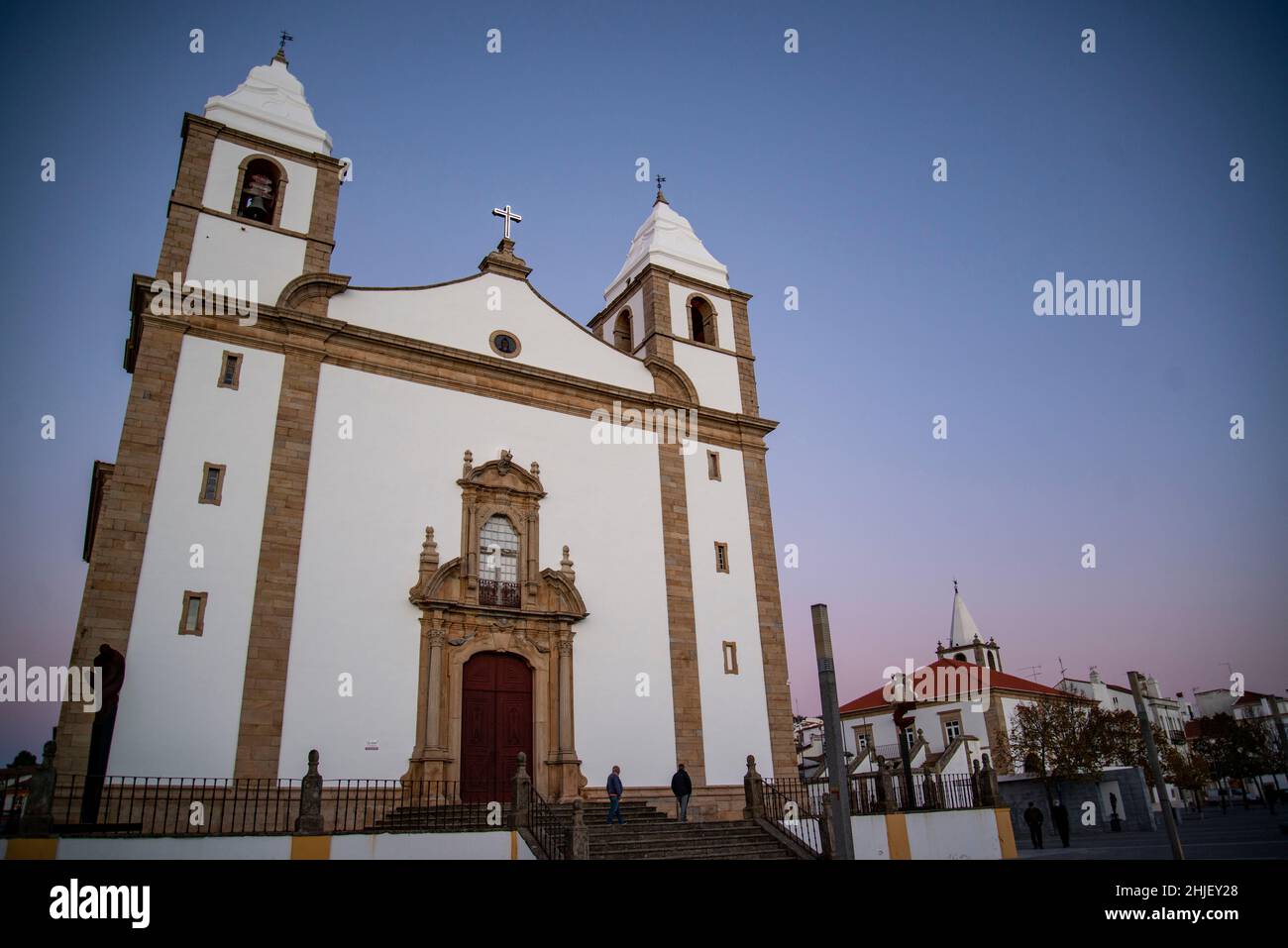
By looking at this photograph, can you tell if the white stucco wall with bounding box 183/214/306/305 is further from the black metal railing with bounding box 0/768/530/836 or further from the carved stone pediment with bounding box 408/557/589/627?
the black metal railing with bounding box 0/768/530/836

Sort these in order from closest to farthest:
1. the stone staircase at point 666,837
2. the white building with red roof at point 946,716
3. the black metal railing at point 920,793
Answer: the stone staircase at point 666,837
the black metal railing at point 920,793
the white building with red roof at point 946,716

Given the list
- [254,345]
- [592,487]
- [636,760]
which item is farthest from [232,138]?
[636,760]

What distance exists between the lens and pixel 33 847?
33.3 ft

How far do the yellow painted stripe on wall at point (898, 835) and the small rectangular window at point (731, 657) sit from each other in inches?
197

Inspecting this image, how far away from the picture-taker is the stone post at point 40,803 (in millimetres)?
10648

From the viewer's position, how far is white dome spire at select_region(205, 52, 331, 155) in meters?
19.1

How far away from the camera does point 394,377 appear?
18219 mm

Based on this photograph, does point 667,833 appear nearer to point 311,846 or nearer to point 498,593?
point 498,593

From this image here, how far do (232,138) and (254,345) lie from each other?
5.41 metres

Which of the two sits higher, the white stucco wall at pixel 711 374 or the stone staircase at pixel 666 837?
the white stucco wall at pixel 711 374

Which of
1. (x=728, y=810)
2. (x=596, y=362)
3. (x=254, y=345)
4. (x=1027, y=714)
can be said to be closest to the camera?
(x=254, y=345)

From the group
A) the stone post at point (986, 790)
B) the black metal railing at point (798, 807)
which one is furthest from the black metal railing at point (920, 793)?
the black metal railing at point (798, 807)

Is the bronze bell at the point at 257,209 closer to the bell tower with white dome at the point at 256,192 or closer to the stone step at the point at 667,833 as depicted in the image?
the bell tower with white dome at the point at 256,192
